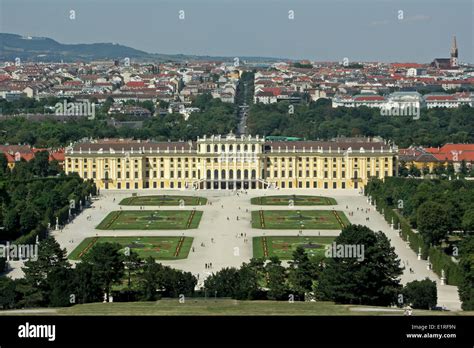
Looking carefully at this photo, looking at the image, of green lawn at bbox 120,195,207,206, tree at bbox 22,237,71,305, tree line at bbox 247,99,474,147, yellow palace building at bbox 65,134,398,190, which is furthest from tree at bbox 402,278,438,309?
tree line at bbox 247,99,474,147

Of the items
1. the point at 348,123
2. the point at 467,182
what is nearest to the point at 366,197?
the point at 467,182

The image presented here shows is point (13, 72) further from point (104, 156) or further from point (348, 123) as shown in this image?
point (104, 156)

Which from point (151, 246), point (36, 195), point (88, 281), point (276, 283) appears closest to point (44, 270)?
point (88, 281)

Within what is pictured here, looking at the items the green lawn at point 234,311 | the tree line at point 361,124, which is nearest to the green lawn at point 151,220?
the tree line at point 361,124

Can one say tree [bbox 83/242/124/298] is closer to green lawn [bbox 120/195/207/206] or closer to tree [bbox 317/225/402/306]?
tree [bbox 317/225/402/306]

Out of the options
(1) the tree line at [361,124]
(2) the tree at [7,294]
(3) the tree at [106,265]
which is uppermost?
(1) the tree line at [361,124]

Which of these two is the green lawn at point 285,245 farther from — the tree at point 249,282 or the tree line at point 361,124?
the tree line at point 361,124
